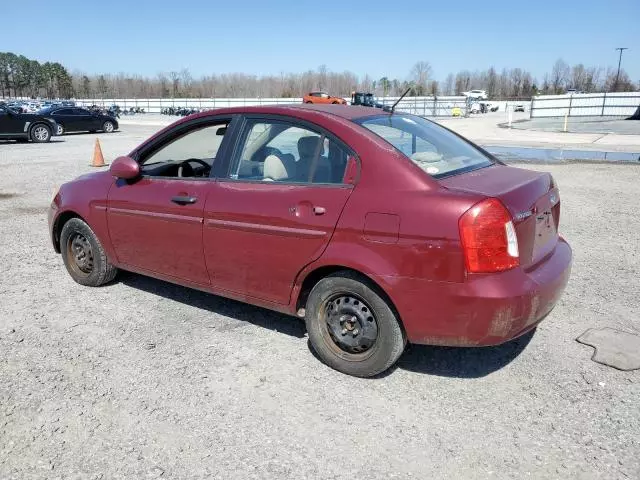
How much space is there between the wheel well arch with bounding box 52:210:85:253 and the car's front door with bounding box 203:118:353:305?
1818 mm

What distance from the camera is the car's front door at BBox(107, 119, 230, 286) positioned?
392cm

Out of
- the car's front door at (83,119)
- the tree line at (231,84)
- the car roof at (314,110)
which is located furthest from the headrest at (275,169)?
the tree line at (231,84)

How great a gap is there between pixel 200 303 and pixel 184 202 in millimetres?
1037

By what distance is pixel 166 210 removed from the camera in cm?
405

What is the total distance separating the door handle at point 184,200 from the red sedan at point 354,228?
1 cm

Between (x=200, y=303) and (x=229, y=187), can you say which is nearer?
(x=229, y=187)

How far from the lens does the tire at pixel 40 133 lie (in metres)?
21.0

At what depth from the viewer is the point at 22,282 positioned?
516 cm

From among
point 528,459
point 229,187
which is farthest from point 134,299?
point 528,459

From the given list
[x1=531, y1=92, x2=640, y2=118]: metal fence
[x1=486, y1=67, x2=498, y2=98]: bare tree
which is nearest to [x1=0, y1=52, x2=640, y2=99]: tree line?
[x1=486, y1=67, x2=498, y2=98]: bare tree

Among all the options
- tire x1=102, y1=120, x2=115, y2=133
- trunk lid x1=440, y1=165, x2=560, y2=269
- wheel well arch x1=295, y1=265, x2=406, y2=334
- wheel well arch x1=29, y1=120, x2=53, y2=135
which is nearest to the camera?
trunk lid x1=440, y1=165, x2=560, y2=269

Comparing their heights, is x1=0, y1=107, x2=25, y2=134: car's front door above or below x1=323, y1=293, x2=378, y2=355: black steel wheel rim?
above

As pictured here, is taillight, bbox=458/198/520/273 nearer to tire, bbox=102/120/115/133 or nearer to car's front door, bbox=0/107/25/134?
car's front door, bbox=0/107/25/134

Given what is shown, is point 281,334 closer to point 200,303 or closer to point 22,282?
point 200,303
